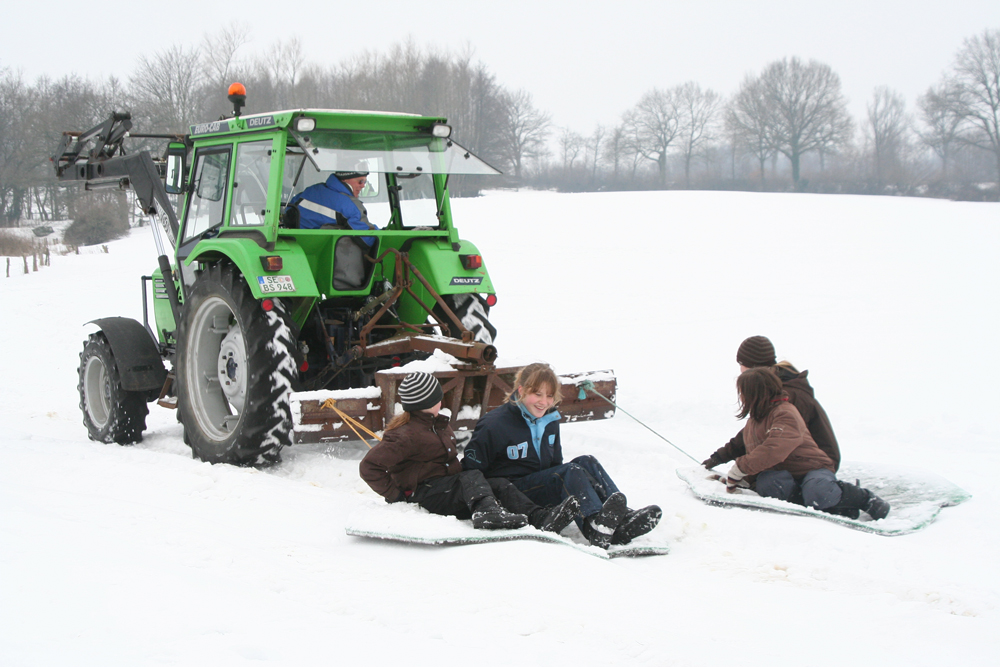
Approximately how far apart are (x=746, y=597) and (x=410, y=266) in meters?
3.34

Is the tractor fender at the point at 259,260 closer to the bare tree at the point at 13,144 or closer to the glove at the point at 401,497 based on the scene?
the glove at the point at 401,497

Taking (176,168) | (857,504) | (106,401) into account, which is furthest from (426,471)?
(106,401)

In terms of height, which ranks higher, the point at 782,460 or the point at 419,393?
the point at 419,393

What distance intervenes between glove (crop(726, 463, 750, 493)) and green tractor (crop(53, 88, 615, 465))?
1175 mm

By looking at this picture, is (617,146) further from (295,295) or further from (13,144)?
(295,295)

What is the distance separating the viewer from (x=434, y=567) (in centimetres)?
348

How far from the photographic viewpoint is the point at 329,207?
5.81 metres

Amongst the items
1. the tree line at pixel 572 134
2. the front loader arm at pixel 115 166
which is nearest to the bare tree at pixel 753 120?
the tree line at pixel 572 134

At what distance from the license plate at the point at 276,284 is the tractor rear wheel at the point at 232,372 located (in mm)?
118

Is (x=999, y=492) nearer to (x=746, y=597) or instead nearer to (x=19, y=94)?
(x=746, y=597)

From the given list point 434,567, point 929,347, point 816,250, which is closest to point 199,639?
point 434,567

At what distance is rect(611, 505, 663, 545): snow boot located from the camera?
403cm

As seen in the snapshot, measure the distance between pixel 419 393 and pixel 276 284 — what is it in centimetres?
140

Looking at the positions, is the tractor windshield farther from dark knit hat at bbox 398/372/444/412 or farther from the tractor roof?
dark knit hat at bbox 398/372/444/412
